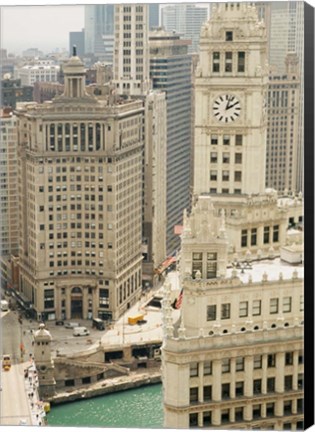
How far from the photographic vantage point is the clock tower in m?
17.0

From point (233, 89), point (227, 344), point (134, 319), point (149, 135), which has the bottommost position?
point (134, 319)

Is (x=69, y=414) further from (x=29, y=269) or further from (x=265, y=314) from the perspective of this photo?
(x=265, y=314)

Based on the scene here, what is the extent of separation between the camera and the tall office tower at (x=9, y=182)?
28.2 metres

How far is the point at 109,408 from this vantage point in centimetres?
2409

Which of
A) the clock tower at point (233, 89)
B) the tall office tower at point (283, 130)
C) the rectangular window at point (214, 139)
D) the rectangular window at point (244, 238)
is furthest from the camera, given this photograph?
the tall office tower at point (283, 130)

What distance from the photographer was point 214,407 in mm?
13875

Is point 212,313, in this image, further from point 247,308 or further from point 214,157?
point 214,157

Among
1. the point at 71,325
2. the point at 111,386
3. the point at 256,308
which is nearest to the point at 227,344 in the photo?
the point at 256,308

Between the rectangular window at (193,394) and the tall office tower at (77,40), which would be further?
the tall office tower at (77,40)

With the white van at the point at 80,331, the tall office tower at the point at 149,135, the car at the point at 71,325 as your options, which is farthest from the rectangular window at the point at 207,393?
the tall office tower at the point at 149,135

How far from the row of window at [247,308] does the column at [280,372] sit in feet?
1.92

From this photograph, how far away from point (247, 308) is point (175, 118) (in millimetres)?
16326

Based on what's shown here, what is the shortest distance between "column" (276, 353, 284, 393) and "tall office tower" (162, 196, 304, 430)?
0.01 meters

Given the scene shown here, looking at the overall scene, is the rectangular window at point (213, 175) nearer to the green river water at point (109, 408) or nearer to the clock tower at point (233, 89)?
the clock tower at point (233, 89)
